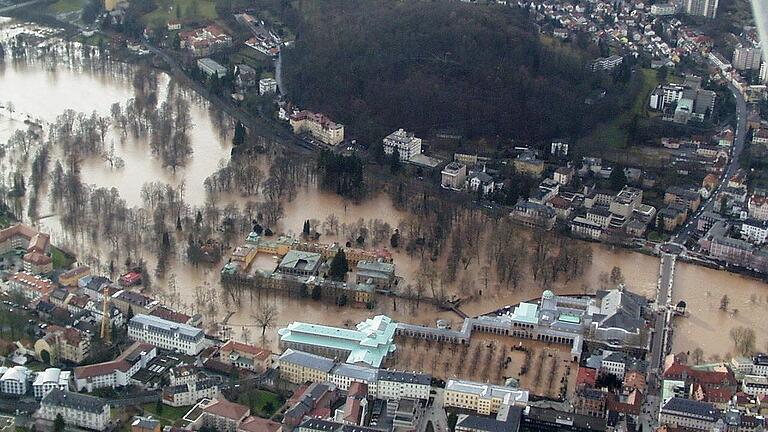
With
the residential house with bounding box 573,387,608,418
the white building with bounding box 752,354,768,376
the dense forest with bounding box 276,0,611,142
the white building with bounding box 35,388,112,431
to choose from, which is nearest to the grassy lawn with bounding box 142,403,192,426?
the white building with bounding box 35,388,112,431

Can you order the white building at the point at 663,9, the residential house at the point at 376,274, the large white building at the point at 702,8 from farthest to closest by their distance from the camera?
the white building at the point at 663,9
the large white building at the point at 702,8
the residential house at the point at 376,274

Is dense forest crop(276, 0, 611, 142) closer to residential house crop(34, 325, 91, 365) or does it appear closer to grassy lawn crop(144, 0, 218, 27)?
grassy lawn crop(144, 0, 218, 27)

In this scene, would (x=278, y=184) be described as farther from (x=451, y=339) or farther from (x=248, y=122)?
(x=451, y=339)

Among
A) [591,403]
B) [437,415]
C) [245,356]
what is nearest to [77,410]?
[245,356]

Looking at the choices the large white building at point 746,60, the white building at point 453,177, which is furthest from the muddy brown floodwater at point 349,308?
the large white building at point 746,60

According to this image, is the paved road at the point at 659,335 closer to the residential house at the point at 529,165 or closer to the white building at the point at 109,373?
the residential house at the point at 529,165

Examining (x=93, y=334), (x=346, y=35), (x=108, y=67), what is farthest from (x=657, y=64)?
(x=93, y=334)
